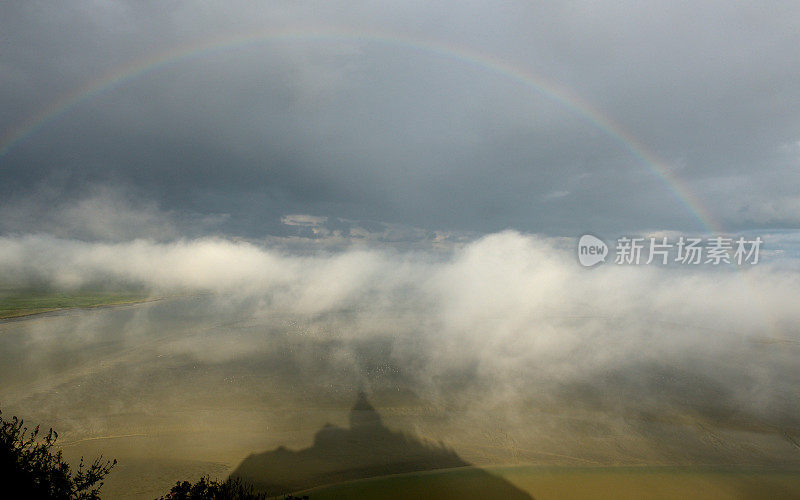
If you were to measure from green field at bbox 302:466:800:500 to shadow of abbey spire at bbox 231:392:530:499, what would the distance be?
74 centimetres

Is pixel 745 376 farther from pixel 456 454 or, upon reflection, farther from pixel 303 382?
pixel 303 382

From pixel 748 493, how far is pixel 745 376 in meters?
48.1

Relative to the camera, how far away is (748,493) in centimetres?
3009

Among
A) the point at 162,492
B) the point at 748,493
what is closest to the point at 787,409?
the point at 748,493

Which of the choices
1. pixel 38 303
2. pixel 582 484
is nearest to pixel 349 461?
pixel 582 484

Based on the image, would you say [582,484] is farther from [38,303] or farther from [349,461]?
[38,303]

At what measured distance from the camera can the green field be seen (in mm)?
29344

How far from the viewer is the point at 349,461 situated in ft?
109

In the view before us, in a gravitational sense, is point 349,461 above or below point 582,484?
above

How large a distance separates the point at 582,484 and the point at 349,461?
20.9 m

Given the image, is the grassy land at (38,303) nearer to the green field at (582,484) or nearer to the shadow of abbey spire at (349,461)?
the shadow of abbey spire at (349,461)

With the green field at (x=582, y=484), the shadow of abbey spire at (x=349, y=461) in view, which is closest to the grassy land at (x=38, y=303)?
the shadow of abbey spire at (x=349, y=461)

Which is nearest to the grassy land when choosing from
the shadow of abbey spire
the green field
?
the shadow of abbey spire

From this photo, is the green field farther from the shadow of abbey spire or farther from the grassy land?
the grassy land
